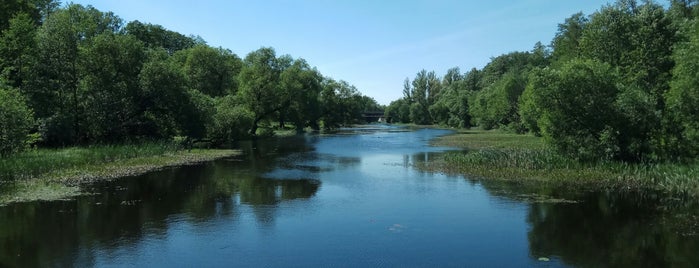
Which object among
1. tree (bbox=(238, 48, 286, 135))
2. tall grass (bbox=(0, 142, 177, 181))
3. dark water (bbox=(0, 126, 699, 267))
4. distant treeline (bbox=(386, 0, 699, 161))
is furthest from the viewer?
tree (bbox=(238, 48, 286, 135))

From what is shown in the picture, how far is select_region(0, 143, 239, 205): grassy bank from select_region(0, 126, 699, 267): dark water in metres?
1.85

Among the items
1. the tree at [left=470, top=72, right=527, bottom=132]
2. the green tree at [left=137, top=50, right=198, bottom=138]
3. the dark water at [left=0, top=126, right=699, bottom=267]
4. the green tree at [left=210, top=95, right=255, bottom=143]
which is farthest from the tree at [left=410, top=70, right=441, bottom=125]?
the dark water at [left=0, top=126, right=699, bottom=267]

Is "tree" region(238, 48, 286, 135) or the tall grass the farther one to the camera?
"tree" region(238, 48, 286, 135)

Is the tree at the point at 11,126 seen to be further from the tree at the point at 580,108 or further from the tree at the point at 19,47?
the tree at the point at 580,108

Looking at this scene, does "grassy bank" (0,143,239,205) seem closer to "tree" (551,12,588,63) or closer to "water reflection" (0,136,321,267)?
"water reflection" (0,136,321,267)

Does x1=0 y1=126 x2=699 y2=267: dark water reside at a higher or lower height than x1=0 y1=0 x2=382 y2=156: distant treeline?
lower

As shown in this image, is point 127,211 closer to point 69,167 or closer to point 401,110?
point 69,167

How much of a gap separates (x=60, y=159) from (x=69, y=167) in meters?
0.70

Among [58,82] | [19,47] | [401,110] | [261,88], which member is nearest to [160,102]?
[58,82]

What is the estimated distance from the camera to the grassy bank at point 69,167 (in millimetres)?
23109

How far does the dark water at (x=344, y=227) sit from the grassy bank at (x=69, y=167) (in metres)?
1.85

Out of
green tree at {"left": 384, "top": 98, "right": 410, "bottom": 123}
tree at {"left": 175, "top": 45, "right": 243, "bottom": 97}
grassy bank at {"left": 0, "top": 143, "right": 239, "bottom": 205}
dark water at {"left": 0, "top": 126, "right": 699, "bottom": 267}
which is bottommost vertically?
dark water at {"left": 0, "top": 126, "right": 699, "bottom": 267}

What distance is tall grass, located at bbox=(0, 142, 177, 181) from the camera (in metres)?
25.9

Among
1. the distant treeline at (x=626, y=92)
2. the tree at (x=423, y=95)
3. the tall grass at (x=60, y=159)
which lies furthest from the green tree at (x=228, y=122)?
the tree at (x=423, y=95)
